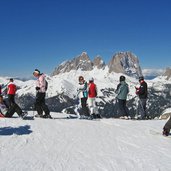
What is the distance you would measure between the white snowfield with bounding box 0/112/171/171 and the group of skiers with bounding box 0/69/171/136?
2.93 m

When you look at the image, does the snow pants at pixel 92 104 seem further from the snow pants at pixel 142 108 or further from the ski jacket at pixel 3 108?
the ski jacket at pixel 3 108

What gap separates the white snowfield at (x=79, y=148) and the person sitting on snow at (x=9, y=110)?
8.84 ft

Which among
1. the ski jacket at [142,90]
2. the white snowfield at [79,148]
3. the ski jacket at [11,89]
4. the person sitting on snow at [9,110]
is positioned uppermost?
the ski jacket at [142,90]

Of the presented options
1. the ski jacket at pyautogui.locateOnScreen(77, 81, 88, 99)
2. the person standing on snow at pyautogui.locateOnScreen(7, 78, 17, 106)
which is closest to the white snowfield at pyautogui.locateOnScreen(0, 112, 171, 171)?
the person standing on snow at pyautogui.locateOnScreen(7, 78, 17, 106)

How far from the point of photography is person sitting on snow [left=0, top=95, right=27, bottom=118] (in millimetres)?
18225

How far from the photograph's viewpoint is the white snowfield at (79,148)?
9.05 metres

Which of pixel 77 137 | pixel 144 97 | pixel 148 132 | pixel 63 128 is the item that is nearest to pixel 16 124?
pixel 63 128

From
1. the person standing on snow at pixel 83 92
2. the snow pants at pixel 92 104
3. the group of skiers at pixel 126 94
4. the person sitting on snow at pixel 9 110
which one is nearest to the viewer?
the person sitting on snow at pixel 9 110

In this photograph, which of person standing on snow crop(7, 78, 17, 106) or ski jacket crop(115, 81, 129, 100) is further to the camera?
ski jacket crop(115, 81, 129, 100)

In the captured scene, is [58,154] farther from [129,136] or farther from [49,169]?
[129,136]

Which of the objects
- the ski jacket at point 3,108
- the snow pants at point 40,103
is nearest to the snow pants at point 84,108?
the snow pants at point 40,103

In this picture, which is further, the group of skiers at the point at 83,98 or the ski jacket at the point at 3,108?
the ski jacket at the point at 3,108

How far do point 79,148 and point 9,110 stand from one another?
855 centimetres

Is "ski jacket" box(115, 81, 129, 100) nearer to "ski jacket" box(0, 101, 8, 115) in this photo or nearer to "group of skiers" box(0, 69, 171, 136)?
"group of skiers" box(0, 69, 171, 136)
